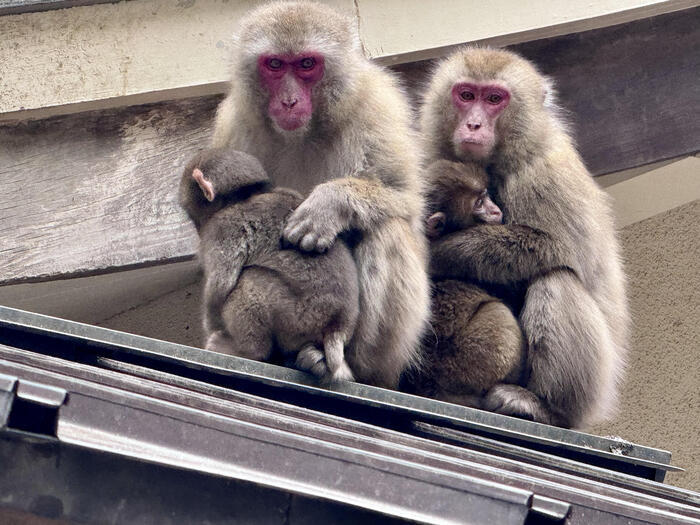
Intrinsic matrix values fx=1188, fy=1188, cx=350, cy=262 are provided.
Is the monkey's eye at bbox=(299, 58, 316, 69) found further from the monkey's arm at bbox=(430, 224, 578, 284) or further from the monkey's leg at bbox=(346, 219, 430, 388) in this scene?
the monkey's arm at bbox=(430, 224, 578, 284)

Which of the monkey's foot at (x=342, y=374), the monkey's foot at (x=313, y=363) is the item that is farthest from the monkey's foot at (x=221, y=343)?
the monkey's foot at (x=342, y=374)

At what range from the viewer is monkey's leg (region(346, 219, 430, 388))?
425cm

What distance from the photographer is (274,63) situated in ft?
15.1

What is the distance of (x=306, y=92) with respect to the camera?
15.0 ft

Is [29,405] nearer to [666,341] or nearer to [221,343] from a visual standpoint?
[221,343]

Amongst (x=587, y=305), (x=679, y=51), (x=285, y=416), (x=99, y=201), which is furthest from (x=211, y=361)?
(x=679, y=51)

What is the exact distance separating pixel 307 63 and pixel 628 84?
78.6 inches

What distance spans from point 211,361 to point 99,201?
2208mm

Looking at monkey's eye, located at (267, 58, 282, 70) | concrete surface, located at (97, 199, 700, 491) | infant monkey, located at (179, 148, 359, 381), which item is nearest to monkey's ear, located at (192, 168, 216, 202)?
infant monkey, located at (179, 148, 359, 381)

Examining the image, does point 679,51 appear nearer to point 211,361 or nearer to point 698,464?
point 698,464

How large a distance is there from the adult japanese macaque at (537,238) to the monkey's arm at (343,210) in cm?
53

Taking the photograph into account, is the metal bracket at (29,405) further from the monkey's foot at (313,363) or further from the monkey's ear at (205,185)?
the monkey's ear at (205,185)

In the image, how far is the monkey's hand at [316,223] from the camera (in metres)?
A: 4.08

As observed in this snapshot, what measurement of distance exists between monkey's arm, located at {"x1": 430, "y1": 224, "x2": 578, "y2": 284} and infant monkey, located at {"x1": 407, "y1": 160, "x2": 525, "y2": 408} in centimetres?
8
